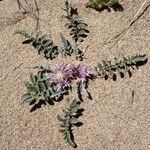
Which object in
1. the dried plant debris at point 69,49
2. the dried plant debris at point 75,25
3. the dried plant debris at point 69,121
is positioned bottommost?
the dried plant debris at point 69,121

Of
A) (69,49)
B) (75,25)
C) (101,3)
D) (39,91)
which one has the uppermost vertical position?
(101,3)

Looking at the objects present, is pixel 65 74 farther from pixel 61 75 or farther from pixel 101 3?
pixel 101 3

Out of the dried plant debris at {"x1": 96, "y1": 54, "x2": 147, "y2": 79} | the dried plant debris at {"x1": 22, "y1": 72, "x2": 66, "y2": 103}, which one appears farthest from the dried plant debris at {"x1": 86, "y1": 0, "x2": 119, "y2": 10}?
the dried plant debris at {"x1": 22, "y1": 72, "x2": 66, "y2": 103}

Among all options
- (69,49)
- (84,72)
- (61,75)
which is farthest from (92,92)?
(69,49)

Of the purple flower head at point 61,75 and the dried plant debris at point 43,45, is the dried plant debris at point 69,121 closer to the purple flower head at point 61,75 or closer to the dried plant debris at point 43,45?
the purple flower head at point 61,75

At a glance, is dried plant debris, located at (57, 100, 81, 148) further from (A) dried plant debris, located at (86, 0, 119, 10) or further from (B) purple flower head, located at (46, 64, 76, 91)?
(A) dried plant debris, located at (86, 0, 119, 10)

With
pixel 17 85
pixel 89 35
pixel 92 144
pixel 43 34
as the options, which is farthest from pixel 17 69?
pixel 92 144

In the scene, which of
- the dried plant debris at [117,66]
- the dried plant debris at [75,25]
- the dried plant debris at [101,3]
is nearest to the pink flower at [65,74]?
the dried plant debris at [117,66]
